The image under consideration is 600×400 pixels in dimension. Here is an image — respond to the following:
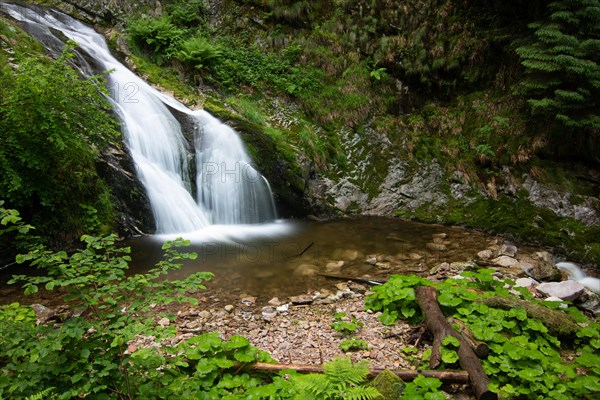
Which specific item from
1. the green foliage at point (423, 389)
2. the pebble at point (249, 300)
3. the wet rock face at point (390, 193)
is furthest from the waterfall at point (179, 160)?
the green foliage at point (423, 389)

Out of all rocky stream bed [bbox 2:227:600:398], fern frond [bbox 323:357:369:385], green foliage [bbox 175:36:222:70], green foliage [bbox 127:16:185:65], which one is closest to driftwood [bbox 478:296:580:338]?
rocky stream bed [bbox 2:227:600:398]

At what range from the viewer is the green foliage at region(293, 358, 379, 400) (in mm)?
2521

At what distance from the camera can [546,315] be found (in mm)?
3869

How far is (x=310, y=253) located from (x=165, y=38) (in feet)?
27.6

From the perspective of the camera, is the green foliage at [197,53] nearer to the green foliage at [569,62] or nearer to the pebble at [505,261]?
the green foliage at [569,62]

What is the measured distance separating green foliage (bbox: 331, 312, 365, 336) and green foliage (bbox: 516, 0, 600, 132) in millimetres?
6894

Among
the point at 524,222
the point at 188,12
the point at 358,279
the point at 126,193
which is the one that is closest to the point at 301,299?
the point at 358,279

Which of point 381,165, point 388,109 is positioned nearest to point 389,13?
point 388,109

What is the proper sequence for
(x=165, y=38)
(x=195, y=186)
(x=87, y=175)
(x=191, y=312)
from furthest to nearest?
(x=165, y=38)
(x=195, y=186)
(x=87, y=175)
(x=191, y=312)

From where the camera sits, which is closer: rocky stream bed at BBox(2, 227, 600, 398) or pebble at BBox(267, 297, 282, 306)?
rocky stream bed at BBox(2, 227, 600, 398)

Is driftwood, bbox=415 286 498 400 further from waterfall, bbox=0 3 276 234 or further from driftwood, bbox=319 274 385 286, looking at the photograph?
waterfall, bbox=0 3 276 234

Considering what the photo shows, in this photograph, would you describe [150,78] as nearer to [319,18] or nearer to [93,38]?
[93,38]

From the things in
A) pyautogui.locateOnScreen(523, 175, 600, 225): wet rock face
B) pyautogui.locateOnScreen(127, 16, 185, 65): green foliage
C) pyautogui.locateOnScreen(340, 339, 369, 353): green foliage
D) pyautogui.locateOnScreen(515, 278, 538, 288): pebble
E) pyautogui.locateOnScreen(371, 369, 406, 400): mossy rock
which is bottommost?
pyautogui.locateOnScreen(515, 278, 538, 288): pebble

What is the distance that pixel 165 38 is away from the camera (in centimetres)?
1103
